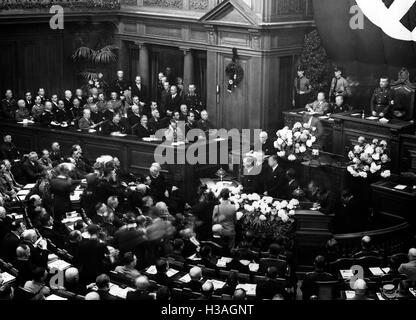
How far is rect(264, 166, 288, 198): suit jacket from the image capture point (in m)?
14.0

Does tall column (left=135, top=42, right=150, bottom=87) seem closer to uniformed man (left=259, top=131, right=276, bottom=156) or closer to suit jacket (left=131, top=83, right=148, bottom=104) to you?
suit jacket (left=131, top=83, right=148, bottom=104)

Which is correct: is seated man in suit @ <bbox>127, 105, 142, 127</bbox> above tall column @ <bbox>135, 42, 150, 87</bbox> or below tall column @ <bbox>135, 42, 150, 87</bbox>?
below

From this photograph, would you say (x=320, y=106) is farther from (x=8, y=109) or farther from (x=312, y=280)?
(x=8, y=109)

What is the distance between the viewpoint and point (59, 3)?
20297 mm

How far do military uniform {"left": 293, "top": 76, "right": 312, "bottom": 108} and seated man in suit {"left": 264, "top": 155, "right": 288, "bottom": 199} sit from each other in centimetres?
484

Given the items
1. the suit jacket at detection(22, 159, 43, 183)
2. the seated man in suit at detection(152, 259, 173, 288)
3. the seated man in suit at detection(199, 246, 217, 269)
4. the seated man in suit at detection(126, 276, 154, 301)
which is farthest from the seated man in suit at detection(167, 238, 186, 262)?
the suit jacket at detection(22, 159, 43, 183)

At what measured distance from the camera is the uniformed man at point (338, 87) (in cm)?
1756

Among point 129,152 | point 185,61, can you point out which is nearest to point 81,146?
point 129,152

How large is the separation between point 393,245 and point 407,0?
6.80 m

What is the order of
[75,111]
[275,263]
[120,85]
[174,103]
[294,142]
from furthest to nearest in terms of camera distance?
[120,85] → [174,103] → [75,111] → [294,142] → [275,263]

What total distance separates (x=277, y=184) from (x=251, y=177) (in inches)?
28.0

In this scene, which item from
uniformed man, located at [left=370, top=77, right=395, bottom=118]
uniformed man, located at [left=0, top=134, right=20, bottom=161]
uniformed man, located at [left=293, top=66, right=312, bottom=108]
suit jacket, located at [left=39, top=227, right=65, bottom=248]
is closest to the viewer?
suit jacket, located at [left=39, top=227, right=65, bottom=248]

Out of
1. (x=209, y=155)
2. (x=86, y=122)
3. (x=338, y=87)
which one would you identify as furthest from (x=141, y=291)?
(x=338, y=87)
